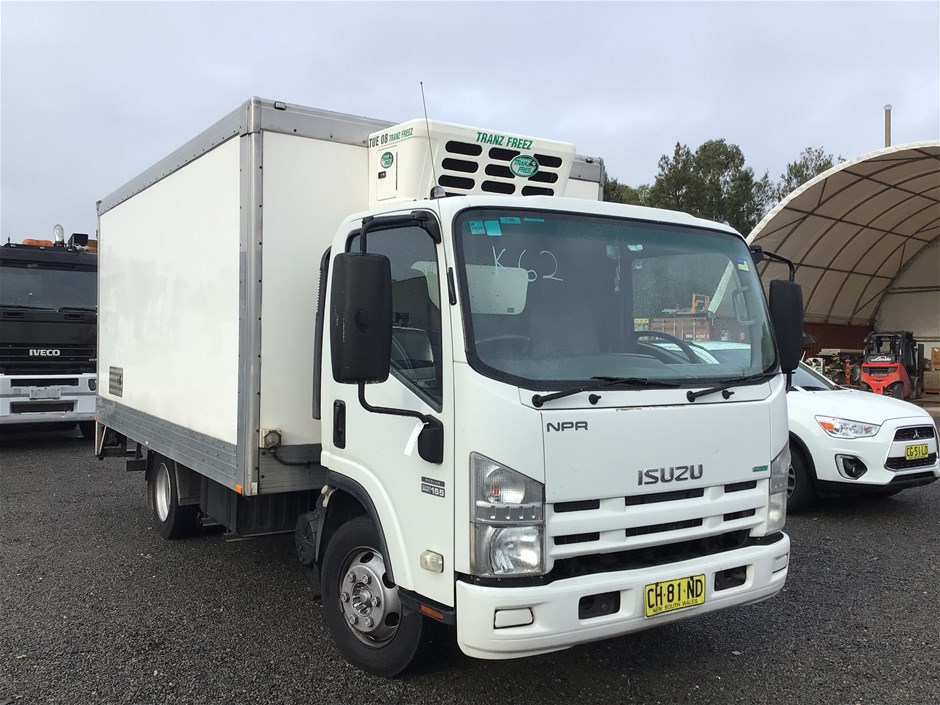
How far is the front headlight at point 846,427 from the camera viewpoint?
22.4ft

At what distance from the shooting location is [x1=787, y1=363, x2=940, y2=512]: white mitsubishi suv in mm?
6754

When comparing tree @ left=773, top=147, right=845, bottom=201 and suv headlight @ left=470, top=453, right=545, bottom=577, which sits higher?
tree @ left=773, top=147, right=845, bottom=201

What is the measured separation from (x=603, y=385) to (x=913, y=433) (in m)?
Result: 5.02

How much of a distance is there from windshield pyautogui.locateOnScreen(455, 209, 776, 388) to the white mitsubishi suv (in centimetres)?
360

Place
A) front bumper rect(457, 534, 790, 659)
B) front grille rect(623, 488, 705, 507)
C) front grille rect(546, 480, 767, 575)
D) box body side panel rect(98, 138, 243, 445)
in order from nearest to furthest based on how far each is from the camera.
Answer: front bumper rect(457, 534, 790, 659)
front grille rect(546, 480, 767, 575)
front grille rect(623, 488, 705, 507)
box body side panel rect(98, 138, 243, 445)

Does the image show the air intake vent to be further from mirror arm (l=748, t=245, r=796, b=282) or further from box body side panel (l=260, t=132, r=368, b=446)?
mirror arm (l=748, t=245, r=796, b=282)

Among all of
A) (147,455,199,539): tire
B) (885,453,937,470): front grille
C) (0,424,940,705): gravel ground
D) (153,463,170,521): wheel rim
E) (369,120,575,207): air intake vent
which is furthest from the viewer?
(885,453,937,470): front grille

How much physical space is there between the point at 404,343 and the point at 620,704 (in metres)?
1.92

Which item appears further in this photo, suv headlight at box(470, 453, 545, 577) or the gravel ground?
the gravel ground

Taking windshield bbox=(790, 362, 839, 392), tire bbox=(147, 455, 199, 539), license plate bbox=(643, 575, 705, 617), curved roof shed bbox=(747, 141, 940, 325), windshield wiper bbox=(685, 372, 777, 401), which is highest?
curved roof shed bbox=(747, 141, 940, 325)

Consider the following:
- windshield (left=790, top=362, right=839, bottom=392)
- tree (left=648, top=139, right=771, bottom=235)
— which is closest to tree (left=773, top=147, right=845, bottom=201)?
tree (left=648, top=139, right=771, bottom=235)

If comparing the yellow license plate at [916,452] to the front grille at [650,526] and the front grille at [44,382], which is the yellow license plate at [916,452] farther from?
the front grille at [44,382]

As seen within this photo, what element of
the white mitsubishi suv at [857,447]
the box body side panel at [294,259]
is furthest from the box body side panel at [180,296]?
the white mitsubishi suv at [857,447]

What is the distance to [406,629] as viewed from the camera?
351 centimetres
